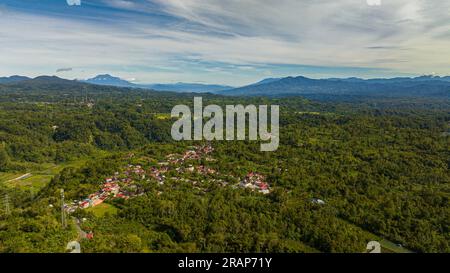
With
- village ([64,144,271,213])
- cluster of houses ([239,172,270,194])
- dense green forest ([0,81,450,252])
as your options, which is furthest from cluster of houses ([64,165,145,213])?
cluster of houses ([239,172,270,194])

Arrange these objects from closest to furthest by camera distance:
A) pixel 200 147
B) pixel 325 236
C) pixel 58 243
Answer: pixel 58 243 < pixel 325 236 < pixel 200 147

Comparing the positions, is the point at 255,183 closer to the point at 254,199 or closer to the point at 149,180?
the point at 254,199

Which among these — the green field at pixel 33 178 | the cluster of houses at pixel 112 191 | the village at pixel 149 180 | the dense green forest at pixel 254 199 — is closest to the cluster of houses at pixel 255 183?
the village at pixel 149 180

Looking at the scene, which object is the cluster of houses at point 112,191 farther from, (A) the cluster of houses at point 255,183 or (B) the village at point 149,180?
(A) the cluster of houses at point 255,183

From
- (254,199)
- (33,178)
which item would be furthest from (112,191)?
(33,178)
